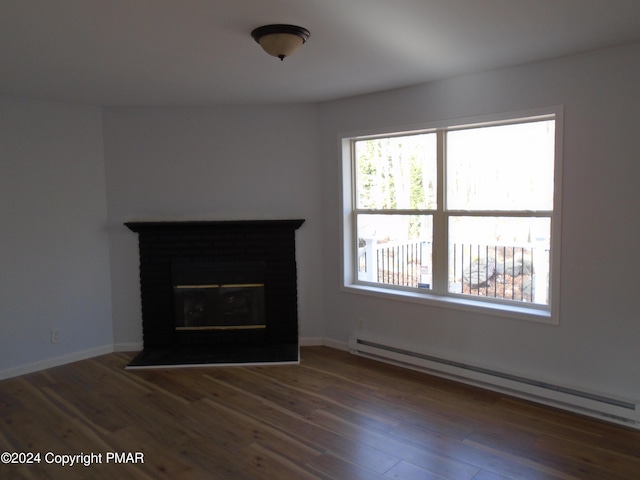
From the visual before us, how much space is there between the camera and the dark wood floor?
8.21 ft

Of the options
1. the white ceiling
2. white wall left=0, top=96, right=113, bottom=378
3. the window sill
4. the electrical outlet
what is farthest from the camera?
the electrical outlet

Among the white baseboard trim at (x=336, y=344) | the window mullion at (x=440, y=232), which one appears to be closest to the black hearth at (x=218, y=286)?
the white baseboard trim at (x=336, y=344)

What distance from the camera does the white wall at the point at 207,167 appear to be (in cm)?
448

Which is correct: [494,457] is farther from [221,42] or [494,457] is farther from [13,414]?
[13,414]

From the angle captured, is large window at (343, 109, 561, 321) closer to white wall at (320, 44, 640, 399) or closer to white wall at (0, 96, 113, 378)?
white wall at (320, 44, 640, 399)

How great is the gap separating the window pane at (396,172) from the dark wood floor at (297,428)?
153cm

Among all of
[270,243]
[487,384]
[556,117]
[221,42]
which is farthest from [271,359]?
[556,117]

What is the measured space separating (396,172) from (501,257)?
121cm

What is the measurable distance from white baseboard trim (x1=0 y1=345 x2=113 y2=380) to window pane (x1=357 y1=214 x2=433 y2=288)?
2.72m

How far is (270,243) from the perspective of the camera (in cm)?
451

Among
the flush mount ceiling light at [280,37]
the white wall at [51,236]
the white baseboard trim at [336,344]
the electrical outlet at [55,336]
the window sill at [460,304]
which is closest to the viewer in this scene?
the flush mount ceiling light at [280,37]

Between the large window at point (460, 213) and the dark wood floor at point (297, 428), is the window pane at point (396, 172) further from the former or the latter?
the dark wood floor at point (297, 428)

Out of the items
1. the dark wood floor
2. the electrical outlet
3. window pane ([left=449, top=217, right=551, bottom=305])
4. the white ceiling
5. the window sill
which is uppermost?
the white ceiling

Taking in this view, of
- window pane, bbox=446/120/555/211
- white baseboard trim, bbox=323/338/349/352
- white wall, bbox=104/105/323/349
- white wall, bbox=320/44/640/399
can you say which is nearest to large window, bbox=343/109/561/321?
window pane, bbox=446/120/555/211
